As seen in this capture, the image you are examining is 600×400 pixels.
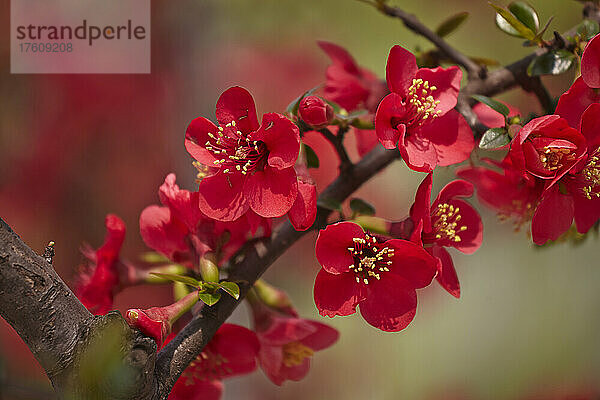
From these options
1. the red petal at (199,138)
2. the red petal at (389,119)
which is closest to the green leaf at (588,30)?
the red petal at (389,119)

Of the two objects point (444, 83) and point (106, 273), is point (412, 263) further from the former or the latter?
point (106, 273)

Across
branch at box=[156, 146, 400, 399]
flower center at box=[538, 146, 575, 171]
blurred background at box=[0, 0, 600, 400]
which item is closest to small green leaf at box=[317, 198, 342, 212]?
branch at box=[156, 146, 400, 399]

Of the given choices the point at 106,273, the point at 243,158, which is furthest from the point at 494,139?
the point at 106,273

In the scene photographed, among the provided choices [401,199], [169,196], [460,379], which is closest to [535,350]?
[460,379]

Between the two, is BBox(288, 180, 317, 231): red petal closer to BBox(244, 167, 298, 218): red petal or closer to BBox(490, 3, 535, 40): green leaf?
BBox(244, 167, 298, 218): red petal

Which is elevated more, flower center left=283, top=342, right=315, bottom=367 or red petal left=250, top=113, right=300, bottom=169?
red petal left=250, top=113, right=300, bottom=169

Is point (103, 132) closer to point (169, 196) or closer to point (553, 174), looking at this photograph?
point (169, 196)
